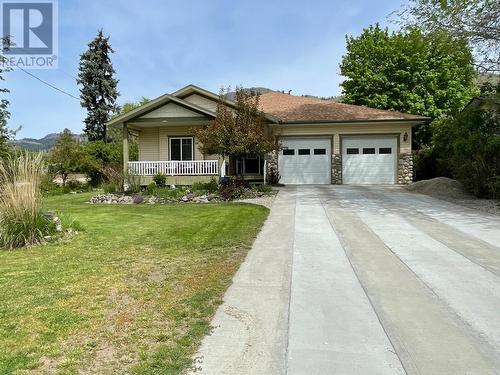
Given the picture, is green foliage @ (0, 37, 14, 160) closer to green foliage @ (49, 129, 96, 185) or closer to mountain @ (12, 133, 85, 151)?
mountain @ (12, 133, 85, 151)

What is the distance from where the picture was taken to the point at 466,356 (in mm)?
3207

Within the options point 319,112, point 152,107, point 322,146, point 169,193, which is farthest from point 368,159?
point 152,107

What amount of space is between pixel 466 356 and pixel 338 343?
37.3 inches

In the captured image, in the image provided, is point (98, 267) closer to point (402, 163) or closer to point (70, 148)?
point (402, 163)

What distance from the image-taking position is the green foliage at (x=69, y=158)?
78.9ft

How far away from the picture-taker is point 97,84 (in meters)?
37.2

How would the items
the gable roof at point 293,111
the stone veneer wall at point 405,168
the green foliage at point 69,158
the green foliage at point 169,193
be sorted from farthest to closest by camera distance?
the green foliage at point 69,158, the stone veneer wall at point 405,168, the gable roof at point 293,111, the green foliage at point 169,193

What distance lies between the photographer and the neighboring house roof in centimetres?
2131

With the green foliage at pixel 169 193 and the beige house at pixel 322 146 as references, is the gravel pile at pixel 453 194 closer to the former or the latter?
the beige house at pixel 322 146

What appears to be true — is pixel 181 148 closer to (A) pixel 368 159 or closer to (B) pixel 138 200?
(B) pixel 138 200

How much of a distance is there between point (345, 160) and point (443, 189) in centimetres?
712

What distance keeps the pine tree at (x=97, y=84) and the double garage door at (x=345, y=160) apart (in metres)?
21.1

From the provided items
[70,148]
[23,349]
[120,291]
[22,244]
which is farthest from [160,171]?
[23,349]

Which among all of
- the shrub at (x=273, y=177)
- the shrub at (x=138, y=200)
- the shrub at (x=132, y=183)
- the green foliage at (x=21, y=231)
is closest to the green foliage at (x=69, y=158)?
the shrub at (x=132, y=183)
